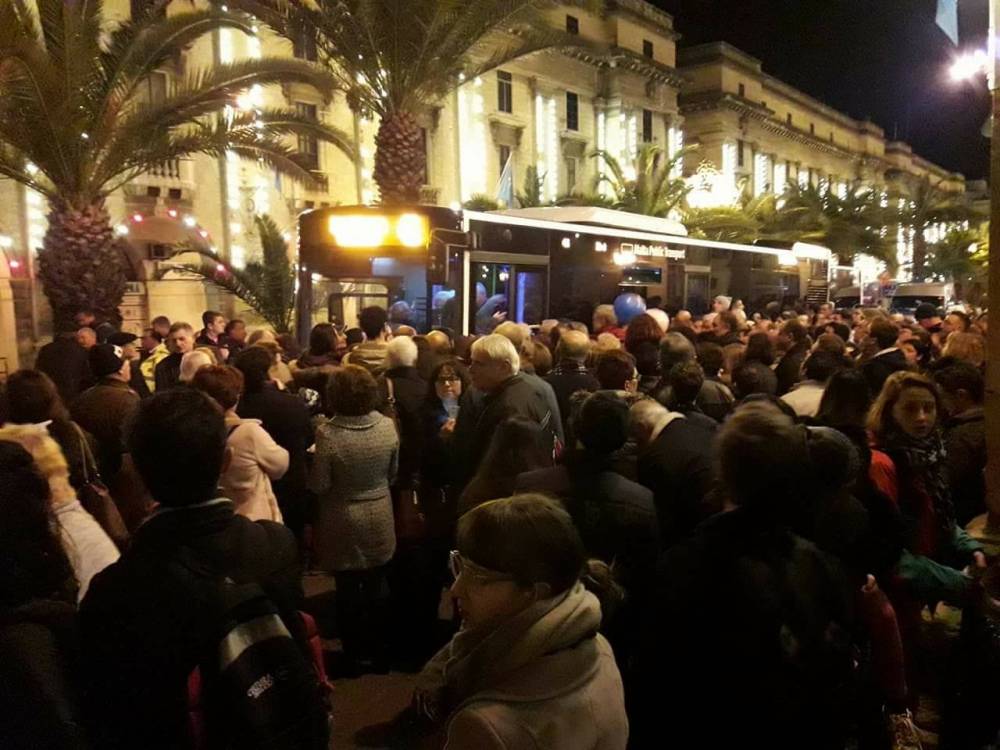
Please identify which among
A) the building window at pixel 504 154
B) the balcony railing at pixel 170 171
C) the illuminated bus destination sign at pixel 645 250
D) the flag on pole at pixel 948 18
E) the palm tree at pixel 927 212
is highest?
the building window at pixel 504 154

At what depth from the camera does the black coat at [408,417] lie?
18.1ft

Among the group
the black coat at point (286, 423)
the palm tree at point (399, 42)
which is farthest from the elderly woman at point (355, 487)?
the palm tree at point (399, 42)

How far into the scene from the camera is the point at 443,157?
3009 centimetres

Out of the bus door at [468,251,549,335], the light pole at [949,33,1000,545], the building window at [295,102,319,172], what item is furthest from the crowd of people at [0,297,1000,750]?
the building window at [295,102,319,172]

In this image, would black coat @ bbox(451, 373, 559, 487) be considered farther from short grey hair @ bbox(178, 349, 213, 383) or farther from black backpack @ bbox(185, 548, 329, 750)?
black backpack @ bbox(185, 548, 329, 750)

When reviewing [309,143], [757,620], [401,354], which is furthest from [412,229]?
[309,143]

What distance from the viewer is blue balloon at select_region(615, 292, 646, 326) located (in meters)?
12.9

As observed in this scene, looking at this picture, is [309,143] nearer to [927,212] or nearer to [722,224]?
[722,224]

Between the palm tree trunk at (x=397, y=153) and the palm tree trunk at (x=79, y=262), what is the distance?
17.9 ft

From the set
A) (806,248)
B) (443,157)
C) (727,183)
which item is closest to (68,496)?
(806,248)

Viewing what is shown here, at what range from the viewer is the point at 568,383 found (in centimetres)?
596

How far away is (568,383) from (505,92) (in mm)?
29049

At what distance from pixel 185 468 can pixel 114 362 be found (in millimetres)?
3834

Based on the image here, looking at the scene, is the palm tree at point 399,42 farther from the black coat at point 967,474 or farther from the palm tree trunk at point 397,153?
the black coat at point 967,474
